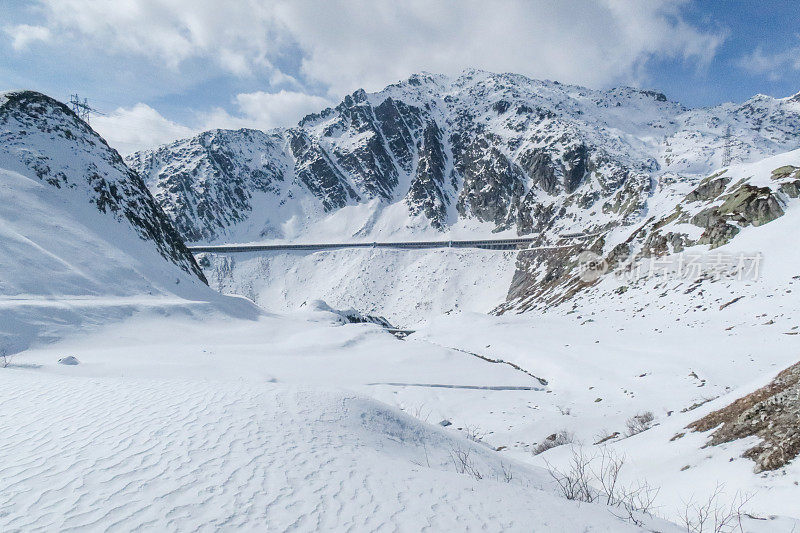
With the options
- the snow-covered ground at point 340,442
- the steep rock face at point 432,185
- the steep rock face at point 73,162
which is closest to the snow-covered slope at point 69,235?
the steep rock face at point 73,162

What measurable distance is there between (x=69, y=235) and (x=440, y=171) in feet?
406

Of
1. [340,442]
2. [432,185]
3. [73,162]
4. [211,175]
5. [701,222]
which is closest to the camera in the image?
[340,442]

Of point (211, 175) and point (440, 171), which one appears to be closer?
point (211, 175)

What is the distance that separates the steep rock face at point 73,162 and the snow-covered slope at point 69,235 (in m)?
0.10

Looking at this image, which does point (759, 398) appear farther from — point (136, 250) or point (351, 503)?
point (136, 250)

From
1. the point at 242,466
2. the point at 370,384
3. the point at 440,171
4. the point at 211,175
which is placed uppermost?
the point at 440,171

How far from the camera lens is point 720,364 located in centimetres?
1367

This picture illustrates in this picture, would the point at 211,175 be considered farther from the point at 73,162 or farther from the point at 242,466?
the point at 242,466

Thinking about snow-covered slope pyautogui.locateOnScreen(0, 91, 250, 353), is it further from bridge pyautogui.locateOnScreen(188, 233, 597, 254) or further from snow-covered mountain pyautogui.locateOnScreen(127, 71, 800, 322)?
bridge pyautogui.locateOnScreen(188, 233, 597, 254)

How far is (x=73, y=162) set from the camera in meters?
36.2

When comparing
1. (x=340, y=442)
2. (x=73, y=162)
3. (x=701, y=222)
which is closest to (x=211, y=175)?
(x=73, y=162)

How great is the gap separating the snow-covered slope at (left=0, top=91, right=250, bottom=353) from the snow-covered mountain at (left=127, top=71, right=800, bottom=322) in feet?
171

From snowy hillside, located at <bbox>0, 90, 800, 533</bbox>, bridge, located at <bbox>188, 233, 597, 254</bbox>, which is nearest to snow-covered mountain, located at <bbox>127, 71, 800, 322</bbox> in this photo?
bridge, located at <bbox>188, 233, 597, 254</bbox>

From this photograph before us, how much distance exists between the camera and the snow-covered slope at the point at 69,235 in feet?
69.7
